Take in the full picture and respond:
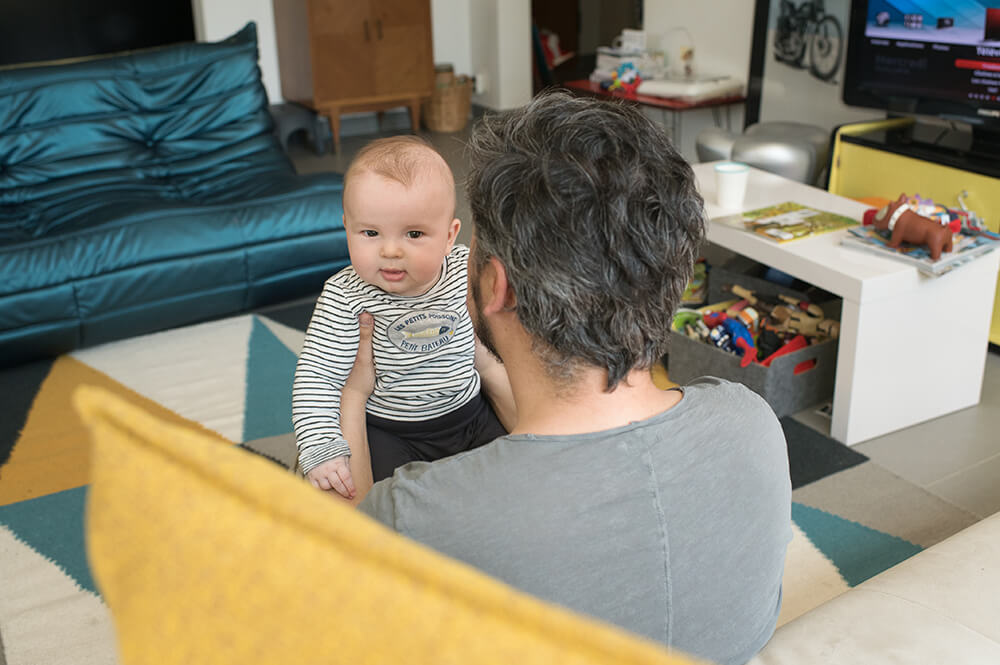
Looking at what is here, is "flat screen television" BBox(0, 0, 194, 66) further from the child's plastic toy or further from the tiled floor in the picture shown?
the child's plastic toy

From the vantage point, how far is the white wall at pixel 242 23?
5.23 meters

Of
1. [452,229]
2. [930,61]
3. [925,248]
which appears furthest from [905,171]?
[452,229]

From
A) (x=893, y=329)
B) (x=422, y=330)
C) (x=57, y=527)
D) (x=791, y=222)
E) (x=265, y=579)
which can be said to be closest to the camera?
(x=265, y=579)

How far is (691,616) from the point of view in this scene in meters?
0.87

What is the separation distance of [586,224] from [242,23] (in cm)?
506

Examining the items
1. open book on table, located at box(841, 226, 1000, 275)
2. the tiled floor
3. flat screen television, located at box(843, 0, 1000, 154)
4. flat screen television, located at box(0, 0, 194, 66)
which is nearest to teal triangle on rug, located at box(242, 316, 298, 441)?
the tiled floor

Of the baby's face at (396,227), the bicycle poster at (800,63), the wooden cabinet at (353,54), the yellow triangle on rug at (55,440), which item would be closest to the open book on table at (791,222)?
the baby's face at (396,227)

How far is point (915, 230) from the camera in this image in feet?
7.32

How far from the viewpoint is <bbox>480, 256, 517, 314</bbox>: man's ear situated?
890mm

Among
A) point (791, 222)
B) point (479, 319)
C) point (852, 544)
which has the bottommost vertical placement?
point (852, 544)

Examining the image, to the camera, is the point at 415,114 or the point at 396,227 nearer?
the point at 396,227

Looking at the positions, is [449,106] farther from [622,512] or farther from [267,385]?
[622,512]

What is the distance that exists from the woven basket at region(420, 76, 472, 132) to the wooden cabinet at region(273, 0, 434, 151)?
0.12 m

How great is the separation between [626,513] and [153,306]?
246 cm
